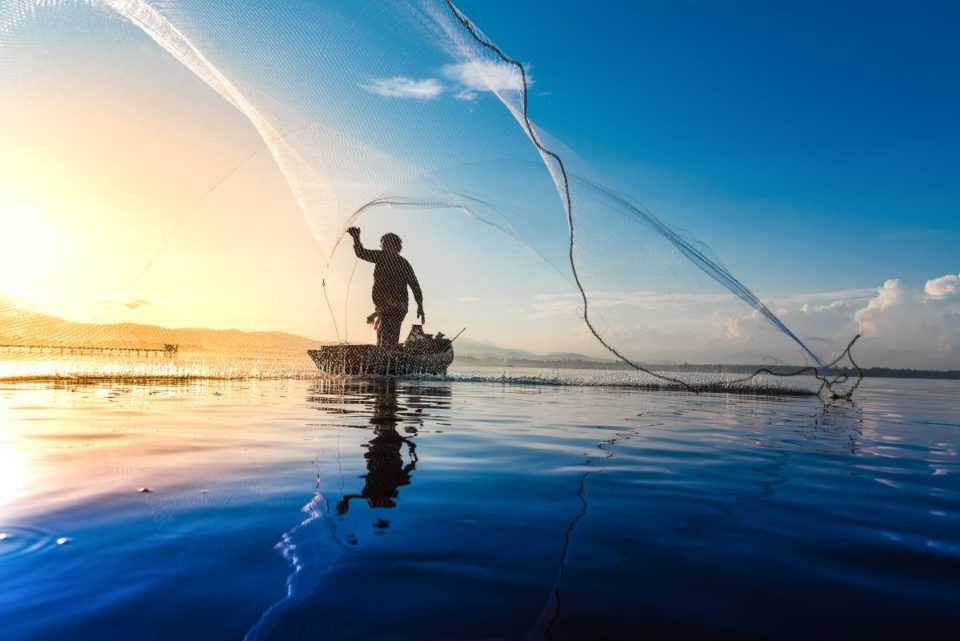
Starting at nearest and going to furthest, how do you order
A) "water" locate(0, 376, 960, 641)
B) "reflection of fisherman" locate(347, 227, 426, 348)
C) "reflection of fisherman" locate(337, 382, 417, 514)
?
"water" locate(0, 376, 960, 641), "reflection of fisherman" locate(337, 382, 417, 514), "reflection of fisherman" locate(347, 227, 426, 348)

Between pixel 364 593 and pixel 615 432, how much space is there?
773 centimetres

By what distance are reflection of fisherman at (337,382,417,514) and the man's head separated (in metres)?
17.6

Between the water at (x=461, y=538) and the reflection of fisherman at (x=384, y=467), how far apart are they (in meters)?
0.04

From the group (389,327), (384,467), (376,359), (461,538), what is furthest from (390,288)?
(461,538)

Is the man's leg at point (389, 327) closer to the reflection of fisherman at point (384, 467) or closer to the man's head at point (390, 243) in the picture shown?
the man's head at point (390, 243)

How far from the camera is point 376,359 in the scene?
1123 inches

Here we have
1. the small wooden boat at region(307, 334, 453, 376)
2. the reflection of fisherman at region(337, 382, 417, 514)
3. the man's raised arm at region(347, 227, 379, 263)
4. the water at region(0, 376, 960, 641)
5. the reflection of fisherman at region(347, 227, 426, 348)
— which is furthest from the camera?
the small wooden boat at region(307, 334, 453, 376)

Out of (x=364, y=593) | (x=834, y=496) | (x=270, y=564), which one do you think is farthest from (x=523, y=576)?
(x=834, y=496)

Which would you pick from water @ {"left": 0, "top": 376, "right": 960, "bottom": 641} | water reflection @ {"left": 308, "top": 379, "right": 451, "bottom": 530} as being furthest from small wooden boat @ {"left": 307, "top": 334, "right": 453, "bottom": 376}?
water @ {"left": 0, "top": 376, "right": 960, "bottom": 641}

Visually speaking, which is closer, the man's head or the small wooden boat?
the man's head

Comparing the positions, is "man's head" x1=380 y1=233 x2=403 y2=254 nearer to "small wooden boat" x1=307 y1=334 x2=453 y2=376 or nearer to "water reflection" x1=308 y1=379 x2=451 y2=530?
"small wooden boat" x1=307 y1=334 x2=453 y2=376

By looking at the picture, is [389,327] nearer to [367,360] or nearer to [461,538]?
[367,360]

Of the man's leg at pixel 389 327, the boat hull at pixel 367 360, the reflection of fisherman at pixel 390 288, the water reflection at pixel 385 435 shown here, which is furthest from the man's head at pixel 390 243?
the water reflection at pixel 385 435

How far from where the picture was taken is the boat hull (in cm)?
2825
